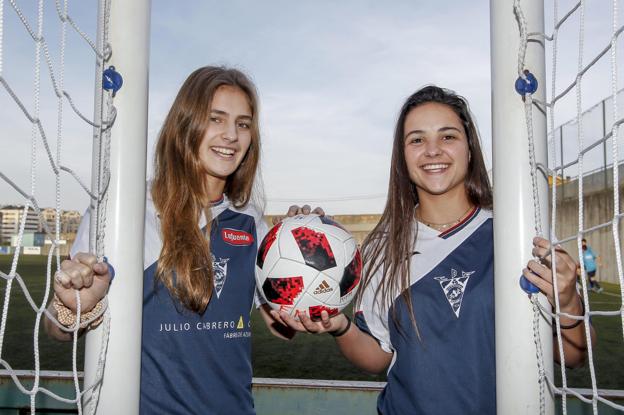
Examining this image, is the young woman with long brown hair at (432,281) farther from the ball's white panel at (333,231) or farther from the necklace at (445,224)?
the ball's white panel at (333,231)

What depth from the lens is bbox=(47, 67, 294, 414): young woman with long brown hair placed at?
6.70 ft

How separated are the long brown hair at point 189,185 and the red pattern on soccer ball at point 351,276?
20.6 inches

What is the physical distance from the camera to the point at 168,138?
2328mm

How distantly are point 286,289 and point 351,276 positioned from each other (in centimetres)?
26

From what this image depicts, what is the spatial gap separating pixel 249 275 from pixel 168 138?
2.28ft

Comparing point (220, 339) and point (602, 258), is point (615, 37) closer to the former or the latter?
point (220, 339)

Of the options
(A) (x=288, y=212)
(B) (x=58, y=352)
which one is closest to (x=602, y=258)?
(B) (x=58, y=352)

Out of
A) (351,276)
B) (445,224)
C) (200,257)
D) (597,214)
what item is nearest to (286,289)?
(351,276)

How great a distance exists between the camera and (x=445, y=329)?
1991 millimetres

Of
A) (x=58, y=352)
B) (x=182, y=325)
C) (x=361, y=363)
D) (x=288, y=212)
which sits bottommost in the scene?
(x=58, y=352)

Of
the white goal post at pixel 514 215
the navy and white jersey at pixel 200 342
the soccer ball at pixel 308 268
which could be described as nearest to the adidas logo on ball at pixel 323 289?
the soccer ball at pixel 308 268

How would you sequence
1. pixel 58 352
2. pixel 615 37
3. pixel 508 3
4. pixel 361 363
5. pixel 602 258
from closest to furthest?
pixel 615 37 → pixel 508 3 → pixel 361 363 → pixel 58 352 → pixel 602 258

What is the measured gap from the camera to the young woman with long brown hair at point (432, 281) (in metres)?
1.94

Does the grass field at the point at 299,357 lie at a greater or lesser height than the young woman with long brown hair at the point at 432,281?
lesser
